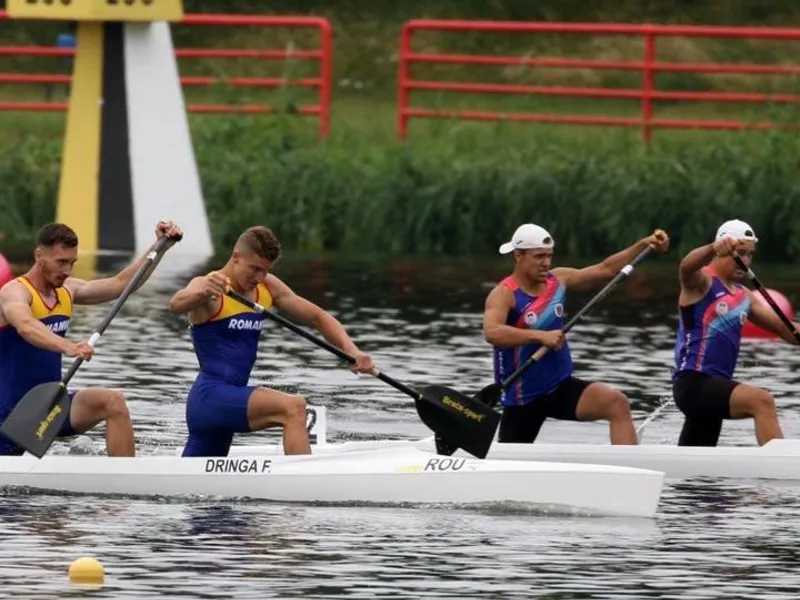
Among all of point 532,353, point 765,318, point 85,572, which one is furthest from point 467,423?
point 85,572

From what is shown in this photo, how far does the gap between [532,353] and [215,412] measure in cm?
251

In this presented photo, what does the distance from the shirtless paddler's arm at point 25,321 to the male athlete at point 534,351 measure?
288 centimetres

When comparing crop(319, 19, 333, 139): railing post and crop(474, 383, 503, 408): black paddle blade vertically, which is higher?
crop(319, 19, 333, 139): railing post

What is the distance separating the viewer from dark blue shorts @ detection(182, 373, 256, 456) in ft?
51.0

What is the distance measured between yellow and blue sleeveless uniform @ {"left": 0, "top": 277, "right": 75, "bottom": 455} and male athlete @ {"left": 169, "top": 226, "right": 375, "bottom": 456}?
760 millimetres

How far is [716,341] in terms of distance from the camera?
1736 centimetres

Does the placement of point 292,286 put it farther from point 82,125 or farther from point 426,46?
point 426,46

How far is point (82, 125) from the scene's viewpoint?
3070 cm

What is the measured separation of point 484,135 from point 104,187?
191 inches

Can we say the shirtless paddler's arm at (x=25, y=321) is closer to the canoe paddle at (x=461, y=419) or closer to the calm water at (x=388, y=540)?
the calm water at (x=388, y=540)

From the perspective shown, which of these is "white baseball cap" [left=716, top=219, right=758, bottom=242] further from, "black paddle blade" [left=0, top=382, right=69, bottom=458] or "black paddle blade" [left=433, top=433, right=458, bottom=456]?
"black paddle blade" [left=0, top=382, right=69, bottom=458]

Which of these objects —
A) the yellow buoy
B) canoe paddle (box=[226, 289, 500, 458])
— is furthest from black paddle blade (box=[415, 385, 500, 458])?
the yellow buoy

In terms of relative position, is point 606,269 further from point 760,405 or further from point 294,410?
point 294,410

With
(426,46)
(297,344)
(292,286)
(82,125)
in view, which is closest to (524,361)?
(297,344)
